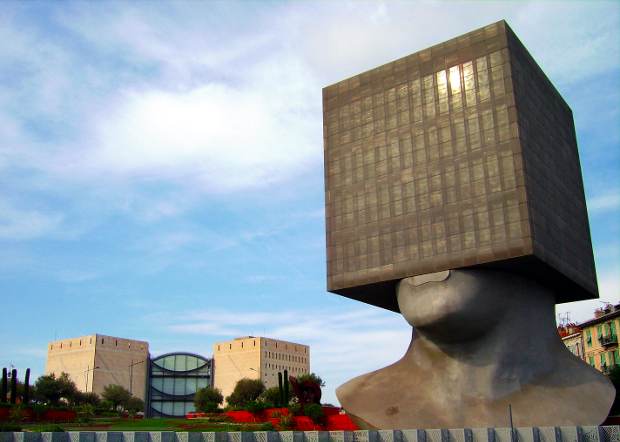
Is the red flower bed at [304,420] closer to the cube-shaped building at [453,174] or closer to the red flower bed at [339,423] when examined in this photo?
the red flower bed at [339,423]

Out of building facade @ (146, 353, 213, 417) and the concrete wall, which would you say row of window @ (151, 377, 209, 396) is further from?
the concrete wall

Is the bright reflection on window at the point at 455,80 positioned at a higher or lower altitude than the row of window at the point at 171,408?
higher

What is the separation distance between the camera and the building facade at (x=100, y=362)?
144250 millimetres

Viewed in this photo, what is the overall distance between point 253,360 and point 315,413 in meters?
106

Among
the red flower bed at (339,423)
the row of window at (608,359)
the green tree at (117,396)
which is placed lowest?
the red flower bed at (339,423)

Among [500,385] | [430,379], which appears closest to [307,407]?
[430,379]

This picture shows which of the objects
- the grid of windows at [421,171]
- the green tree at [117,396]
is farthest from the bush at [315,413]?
the green tree at [117,396]

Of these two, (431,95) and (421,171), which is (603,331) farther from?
(431,95)

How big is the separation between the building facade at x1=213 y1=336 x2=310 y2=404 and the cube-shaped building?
4053 inches

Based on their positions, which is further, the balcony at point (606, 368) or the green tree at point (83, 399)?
the green tree at point (83, 399)

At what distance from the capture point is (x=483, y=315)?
157 ft

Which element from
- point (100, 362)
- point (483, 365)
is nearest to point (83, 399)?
point (100, 362)

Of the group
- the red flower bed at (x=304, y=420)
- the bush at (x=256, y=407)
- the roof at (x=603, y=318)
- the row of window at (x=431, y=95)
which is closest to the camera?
the row of window at (x=431, y=95)

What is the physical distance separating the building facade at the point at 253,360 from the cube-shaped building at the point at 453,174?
10294 cm
